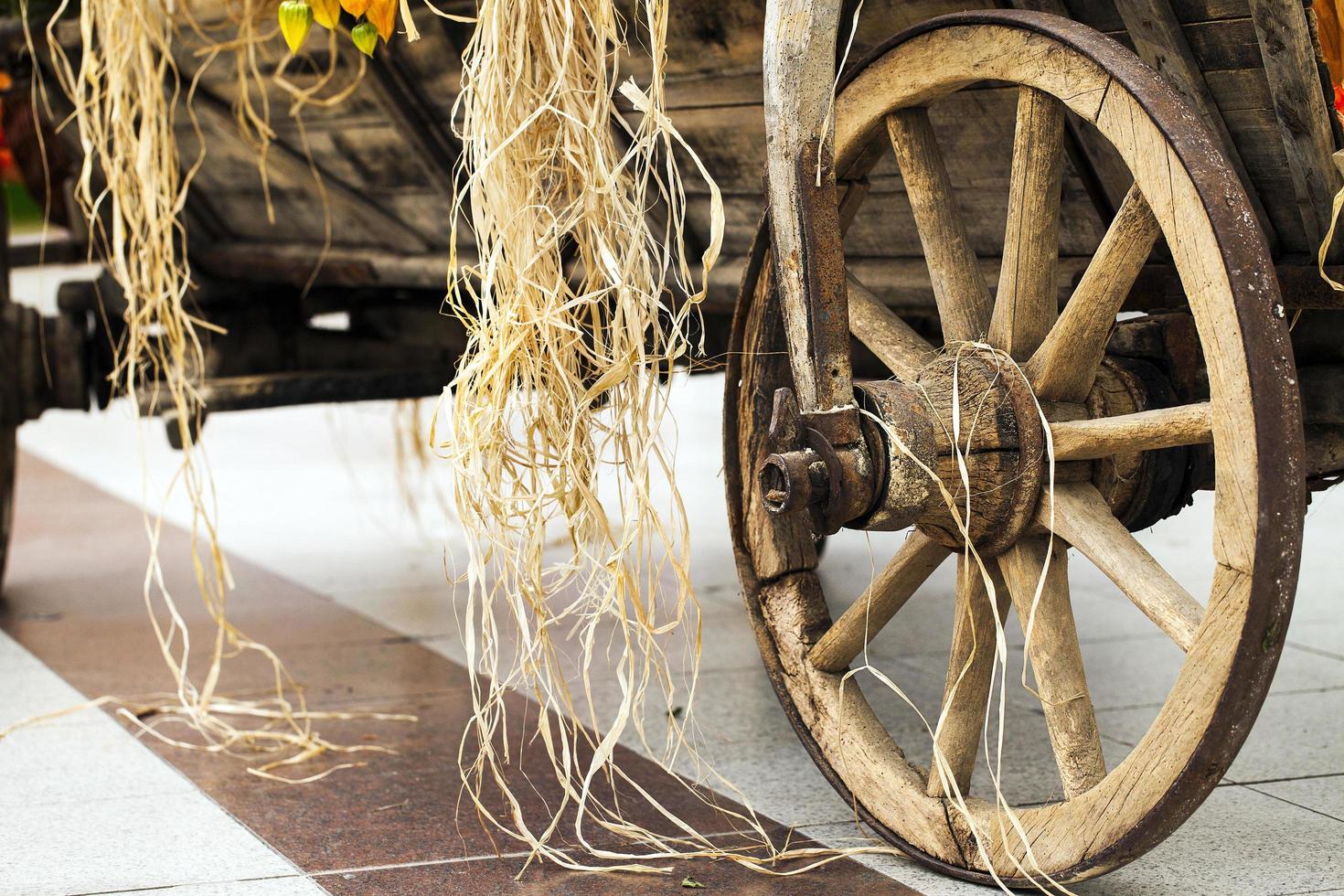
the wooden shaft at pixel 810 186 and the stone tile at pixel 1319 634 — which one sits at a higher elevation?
the wooden shaft at pixel 810 186

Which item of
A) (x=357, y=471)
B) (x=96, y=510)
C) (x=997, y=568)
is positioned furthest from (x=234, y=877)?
(x=357, y=471)

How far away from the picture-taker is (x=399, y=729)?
240 centimetres

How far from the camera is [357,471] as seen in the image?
19.1ft

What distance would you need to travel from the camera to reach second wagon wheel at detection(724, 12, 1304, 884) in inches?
52.6

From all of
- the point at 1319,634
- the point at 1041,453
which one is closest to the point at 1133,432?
the point at 1041,453

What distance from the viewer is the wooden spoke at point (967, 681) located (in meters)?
1.70

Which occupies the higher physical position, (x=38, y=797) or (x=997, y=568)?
(x=997, y=568)

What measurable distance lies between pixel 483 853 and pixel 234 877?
11.4 inches

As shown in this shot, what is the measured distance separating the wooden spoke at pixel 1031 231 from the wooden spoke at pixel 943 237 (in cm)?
6

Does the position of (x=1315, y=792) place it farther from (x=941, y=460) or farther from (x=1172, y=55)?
(x=1172, y=55)

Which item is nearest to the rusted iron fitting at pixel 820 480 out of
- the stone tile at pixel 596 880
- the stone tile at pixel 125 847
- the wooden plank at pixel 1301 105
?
the stone tile at pixel 596 880

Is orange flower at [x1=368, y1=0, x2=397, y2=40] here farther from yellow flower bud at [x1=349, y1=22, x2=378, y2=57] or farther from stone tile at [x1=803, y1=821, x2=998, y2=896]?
stone tile at [x1=803, y1=821, x2=998, y2=896]

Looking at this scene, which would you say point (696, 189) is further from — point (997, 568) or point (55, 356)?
point (55, 356)

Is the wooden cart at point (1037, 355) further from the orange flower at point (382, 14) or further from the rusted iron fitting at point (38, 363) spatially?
the rusted iron fitting at point (38, 363)
